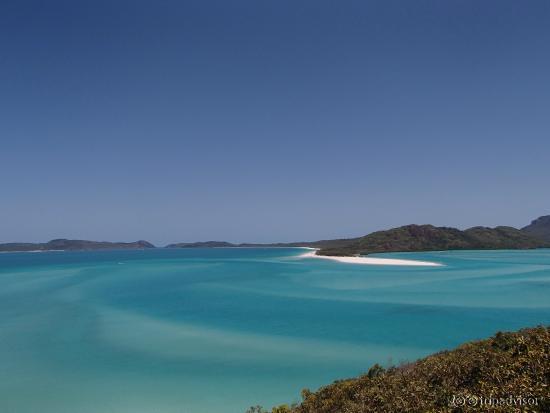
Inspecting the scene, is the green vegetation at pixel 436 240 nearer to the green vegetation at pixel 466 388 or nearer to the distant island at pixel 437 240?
the distant island at pixel 437 240

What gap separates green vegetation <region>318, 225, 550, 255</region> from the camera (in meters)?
154

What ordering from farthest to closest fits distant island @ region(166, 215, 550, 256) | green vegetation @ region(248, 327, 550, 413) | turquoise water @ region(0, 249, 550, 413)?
1. distant island @ region(166, 215, 550, 256)
2. turquoise water @ region(0, 249, 550, 413)
3. green vegetation @ region(248, 327, 550, 413)

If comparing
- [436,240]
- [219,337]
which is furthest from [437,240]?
[219,337]

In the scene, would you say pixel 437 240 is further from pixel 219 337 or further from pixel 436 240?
pixel 219 337

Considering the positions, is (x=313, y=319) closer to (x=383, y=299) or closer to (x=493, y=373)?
(x=383, y=299)

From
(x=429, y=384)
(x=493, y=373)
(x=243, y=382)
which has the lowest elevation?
(x=243, y=382)

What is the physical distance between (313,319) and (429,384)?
23.3 meters

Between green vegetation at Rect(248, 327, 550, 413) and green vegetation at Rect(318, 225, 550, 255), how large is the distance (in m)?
140

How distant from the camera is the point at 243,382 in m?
17.4

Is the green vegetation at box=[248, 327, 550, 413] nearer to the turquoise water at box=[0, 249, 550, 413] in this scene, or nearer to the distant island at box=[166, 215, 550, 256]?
the turquoise water at box=[0, 249, 550, 413]

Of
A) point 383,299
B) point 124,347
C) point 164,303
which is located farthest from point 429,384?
point 164,303

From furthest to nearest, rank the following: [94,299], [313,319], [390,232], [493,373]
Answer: [390,232] < [94,299] < [313,319] < [493,373]

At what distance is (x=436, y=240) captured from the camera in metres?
161

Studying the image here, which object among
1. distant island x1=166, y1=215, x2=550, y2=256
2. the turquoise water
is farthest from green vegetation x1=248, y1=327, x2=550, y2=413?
distant island x1=166, y1=215, x2=550, y2=256
